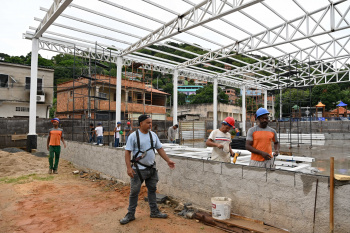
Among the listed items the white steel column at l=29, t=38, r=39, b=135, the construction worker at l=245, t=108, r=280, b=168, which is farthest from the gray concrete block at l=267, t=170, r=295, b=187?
the white steel column at l=29, t=38, r=39, b=135

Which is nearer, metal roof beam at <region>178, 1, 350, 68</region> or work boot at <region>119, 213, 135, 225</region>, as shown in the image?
work boot at <region>119, 213, 135, 225</region>

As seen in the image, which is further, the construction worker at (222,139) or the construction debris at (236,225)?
the construction worker at (222,139)

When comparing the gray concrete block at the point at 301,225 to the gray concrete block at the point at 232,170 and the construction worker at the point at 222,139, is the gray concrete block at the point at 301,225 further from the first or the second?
the construction worker at the point at 222,139

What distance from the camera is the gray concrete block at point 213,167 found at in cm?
425

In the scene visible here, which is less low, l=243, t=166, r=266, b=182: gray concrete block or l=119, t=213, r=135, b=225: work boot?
l=243, t=166, r=266, b=182: gray concrete block

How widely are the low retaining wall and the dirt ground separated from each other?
1.88 ft

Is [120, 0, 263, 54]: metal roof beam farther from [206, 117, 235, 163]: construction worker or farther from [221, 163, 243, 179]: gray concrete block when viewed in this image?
[221, 163, 243, 179]: gray concrete block

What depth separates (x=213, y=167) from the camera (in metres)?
4.33

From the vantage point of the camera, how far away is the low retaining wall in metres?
3.00

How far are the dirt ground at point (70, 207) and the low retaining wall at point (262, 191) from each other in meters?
0.57

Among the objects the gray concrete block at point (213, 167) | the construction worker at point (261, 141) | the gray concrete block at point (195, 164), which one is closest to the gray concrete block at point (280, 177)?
the construction worker at point (261, 141)

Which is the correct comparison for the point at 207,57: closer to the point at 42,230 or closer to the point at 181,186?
the point at 181,186

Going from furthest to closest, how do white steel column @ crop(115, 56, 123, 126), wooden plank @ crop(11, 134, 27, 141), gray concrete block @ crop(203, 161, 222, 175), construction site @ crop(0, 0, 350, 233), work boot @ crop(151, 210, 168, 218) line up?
white steel column @ crop(115, 56, 123, 126)
wooden plank @ crop(11, 134, 27, 141)
gray concrete block @ crop(203, 161, 222, 175)
work boot @ crop(151, 210, 168, 218)
construction site @ crop(0, 0, 350, 233)

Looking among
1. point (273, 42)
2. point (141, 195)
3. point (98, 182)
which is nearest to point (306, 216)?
point (141, 195)
